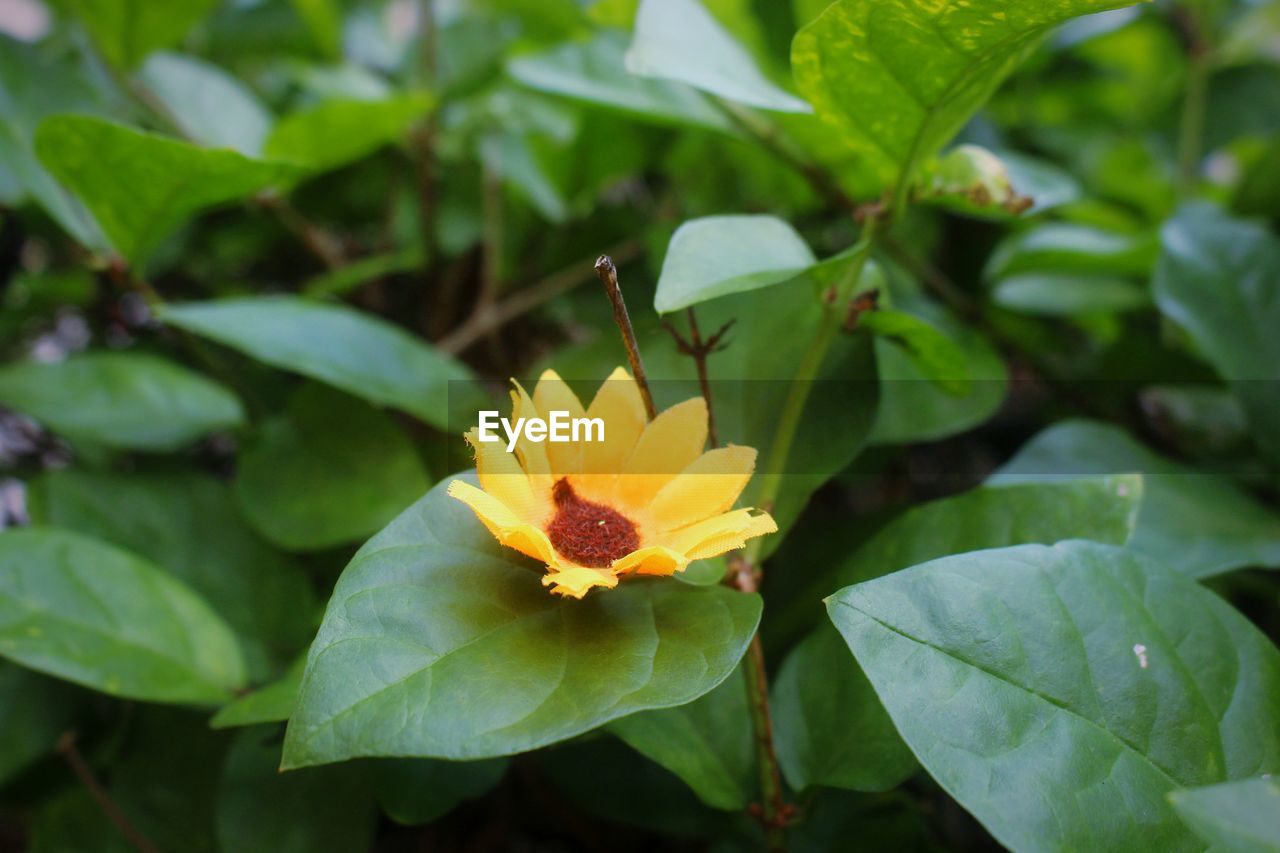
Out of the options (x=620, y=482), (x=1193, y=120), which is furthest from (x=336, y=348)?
(x=1193, y=120)

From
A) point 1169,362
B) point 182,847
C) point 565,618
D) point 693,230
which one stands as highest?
point 693,230

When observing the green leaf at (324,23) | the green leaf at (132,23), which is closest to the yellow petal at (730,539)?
the green leaf at (132,23)

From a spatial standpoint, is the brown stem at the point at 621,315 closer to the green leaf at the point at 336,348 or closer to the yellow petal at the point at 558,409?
the yellow petal at the point at 558,409

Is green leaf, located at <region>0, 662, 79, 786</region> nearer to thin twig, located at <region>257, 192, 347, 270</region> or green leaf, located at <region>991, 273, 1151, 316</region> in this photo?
thin twig, located at <region>257, 192, 347, 270</region>

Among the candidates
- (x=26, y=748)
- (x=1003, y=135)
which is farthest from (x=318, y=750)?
(x=1003, y=135)

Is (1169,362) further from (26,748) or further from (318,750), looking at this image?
(26,748)

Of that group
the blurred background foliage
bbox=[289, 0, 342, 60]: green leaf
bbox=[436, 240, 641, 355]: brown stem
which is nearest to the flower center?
the blurred background foliage
